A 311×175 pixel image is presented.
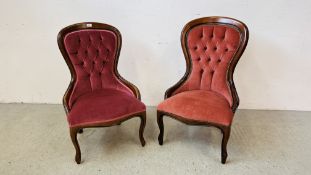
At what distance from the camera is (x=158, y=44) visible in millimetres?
2479

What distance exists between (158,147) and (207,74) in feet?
2.33

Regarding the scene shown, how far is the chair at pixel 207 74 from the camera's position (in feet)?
5.99

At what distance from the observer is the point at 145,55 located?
254 centimetres

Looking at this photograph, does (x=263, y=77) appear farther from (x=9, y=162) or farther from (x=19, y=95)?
(x=19, y=95)

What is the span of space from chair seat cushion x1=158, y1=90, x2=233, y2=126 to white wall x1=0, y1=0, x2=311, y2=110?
2.15 feet

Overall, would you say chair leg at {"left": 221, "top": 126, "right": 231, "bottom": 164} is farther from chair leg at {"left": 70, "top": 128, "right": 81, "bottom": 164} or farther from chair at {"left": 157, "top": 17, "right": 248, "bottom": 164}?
chair leg at {"left": 70, "top": 128, "right": 81, "bottom": 164}

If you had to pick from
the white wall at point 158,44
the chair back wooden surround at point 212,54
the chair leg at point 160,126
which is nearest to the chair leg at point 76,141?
the chair leg at point 160,126

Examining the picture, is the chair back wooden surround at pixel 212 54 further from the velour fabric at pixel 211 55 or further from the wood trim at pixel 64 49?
the wood trim at pixel 64 49

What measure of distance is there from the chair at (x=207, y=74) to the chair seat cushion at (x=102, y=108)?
0.24 metres

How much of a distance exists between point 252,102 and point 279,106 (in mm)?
273

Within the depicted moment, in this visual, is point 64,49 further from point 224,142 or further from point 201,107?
point 224,142

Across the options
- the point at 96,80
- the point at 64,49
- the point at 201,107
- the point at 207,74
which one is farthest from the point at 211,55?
the point at 64,49

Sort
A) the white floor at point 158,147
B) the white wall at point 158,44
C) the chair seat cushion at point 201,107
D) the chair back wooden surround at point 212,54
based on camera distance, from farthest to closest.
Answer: the white wall at point 158,44, the chair back wooden surround at point 212,54, the white floor at point 158,147, the chair seat cushion at point 201,107

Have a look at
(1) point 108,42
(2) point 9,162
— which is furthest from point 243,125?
(2) point 9,162
